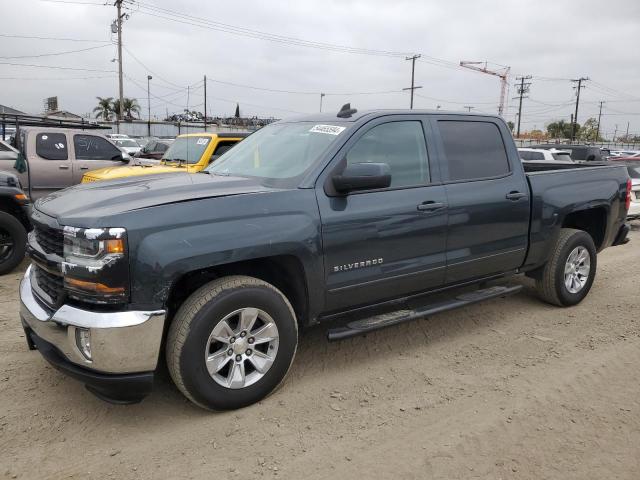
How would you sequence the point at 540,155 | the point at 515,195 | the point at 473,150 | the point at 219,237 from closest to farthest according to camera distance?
the point at 219,237 → the point at 473,150 → the point at 515,195 → the point at 540,155

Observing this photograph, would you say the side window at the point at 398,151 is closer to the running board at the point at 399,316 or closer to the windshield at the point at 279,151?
the windshield at the point at 279,151

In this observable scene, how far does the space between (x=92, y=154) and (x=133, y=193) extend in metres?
7.27

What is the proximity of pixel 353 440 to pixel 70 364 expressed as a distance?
1.65 meters

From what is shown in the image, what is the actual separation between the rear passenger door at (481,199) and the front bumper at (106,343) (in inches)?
93.2

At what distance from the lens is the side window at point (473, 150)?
4219mm

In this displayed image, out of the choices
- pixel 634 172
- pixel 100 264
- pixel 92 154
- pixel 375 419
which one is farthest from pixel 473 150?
pixel 634 172

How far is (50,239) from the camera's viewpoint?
305cm

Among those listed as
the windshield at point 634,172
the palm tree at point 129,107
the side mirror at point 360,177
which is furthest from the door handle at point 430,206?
the palm tree at point 129,107

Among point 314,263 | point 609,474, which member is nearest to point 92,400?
point 314,263

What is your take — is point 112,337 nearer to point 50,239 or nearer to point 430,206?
point 50,239

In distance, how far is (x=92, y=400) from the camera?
334cm

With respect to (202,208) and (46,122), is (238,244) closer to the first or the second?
(202,208)

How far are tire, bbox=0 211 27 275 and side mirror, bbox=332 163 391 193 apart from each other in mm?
4759

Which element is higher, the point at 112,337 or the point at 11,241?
the point at 112,337
